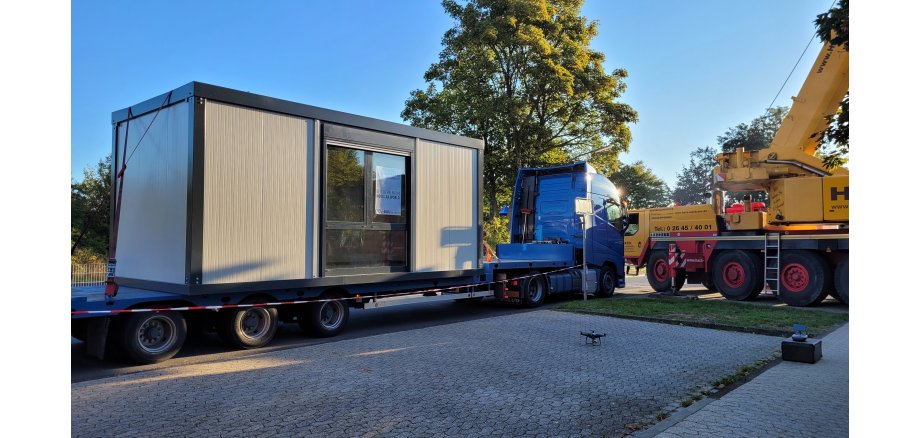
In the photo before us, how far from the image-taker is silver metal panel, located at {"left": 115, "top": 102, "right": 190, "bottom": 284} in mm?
6863

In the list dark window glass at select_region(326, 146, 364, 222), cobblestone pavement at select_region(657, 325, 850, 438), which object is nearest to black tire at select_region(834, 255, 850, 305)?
cobblestone pavement at select_region(657, 325, 850, 438)

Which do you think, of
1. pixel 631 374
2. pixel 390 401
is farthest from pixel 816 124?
pixel 390 401

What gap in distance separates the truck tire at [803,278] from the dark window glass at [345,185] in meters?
10.4

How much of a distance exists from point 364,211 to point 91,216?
5.30m

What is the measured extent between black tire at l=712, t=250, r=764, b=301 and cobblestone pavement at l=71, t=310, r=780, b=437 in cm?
613

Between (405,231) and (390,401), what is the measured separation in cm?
453

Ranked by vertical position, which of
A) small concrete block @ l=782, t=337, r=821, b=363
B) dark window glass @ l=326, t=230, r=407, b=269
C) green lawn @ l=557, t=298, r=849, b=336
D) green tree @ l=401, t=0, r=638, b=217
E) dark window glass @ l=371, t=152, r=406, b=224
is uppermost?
green tree @ l=401, t=0, r=638, b=217

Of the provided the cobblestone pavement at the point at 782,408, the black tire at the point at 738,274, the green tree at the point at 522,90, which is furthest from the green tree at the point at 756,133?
the cobblestone pavement at the point at 782,408

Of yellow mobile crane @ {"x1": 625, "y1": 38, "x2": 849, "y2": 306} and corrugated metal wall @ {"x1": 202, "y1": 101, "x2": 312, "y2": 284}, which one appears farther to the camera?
yellow mobile crane @ {"x1": 625, "y1": 38, "x2": 849, "y2": 306}

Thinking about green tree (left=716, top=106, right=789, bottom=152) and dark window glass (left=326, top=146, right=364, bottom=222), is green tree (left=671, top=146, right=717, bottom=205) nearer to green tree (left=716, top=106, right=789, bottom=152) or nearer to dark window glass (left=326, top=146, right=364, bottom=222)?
green tree (left=716, top=106, right=789, bottom=152)

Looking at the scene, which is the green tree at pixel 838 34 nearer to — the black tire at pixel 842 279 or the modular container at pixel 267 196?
the modular container at pixel 267 196

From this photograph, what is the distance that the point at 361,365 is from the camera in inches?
251

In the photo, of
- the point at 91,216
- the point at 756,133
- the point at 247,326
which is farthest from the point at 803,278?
the point at 756,133

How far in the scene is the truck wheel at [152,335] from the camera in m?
6.38
